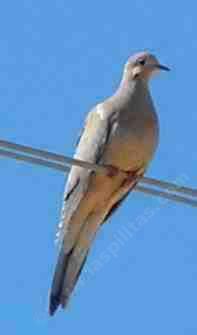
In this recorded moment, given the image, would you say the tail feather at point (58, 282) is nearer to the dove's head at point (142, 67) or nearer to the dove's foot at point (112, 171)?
the dove's foot at point (112, 171)

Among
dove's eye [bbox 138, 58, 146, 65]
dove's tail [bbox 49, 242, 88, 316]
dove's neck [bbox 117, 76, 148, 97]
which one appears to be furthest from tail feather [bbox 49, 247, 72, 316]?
dove's eye [bbox 138, 58, 146, 65]

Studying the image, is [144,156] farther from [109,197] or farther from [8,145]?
[8,145]

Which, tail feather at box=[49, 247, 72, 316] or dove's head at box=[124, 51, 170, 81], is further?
dove's head at box=[124, 51, 170, 81]

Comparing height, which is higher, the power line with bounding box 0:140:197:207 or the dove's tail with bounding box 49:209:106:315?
the power line with bounding box 0:140:197:207

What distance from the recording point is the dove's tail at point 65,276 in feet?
24.3

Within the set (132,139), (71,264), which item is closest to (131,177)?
(132,139)

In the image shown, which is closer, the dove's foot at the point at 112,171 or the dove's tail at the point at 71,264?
the dove's tail at the point at 71,264

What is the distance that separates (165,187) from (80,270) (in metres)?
1.80

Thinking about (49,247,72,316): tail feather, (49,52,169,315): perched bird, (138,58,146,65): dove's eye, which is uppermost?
(138,58,146,65): dove's eye

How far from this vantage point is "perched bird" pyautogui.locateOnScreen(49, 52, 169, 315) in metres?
7.79

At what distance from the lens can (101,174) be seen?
25.8 ft

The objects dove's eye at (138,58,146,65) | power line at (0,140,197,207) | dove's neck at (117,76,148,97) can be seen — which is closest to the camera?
power line at (0,140,197,207)

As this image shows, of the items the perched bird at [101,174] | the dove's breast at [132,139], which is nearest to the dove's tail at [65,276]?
the perched bird at [101,174]

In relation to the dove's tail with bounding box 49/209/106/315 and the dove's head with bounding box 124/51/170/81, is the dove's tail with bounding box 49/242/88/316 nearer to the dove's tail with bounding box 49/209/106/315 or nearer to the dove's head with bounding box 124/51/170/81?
the dove's tail with bounding box 49/209/106/315
